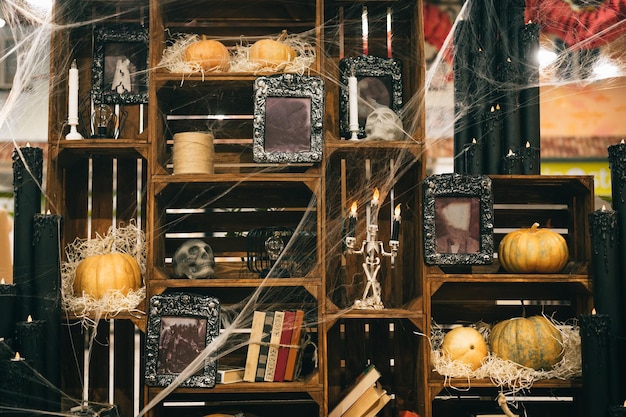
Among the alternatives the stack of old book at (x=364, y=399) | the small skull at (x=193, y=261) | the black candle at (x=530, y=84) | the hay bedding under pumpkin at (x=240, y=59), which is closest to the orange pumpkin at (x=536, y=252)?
→ the black candle at (x=530, y=84)

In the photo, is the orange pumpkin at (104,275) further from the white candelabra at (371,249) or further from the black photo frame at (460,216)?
the black photo frame at (460,216)

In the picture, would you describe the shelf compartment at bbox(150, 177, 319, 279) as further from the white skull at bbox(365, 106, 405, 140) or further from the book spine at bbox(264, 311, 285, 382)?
the white skull at bbox(365, 106, 405, 140)

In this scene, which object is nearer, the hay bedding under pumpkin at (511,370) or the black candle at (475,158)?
the hay bedding under pumpkin at (511,370)

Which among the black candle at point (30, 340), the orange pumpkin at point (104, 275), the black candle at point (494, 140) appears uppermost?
the black candle at point (494, 140)

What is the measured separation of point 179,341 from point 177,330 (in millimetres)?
49

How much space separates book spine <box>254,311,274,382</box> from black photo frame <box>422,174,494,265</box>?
801mm

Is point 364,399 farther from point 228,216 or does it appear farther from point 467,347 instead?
point 228,216

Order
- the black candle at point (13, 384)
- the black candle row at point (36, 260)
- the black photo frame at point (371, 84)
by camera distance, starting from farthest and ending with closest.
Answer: the black photo frame at point (371, 84)
the black candle row at point (36, 260)
the black candle at point (13, 384)

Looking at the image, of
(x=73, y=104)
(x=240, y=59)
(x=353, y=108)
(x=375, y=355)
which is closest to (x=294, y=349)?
(x=375, y=355)

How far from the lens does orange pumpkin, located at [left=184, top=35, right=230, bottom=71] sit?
3.27 metres

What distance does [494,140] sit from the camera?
11.0 feet

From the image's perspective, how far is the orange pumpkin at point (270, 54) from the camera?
3.28 meters

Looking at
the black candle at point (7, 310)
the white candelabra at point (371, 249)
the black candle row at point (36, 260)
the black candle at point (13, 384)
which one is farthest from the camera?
the white candelabra at point (371, 249)

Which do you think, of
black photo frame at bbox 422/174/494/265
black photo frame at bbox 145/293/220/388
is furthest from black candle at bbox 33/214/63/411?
black photo frame at bbox 422/174/494/265
